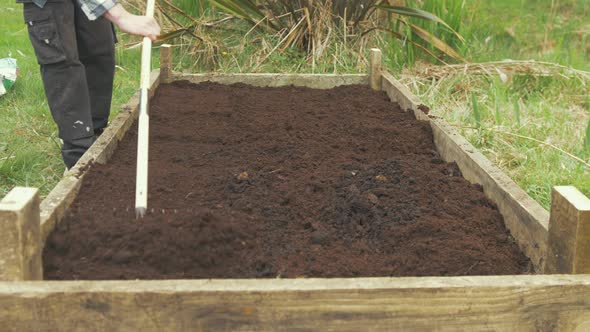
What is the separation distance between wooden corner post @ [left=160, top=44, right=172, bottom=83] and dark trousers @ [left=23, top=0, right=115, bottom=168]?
0.71 m

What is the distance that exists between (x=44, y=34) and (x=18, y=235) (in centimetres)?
175

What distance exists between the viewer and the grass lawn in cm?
331

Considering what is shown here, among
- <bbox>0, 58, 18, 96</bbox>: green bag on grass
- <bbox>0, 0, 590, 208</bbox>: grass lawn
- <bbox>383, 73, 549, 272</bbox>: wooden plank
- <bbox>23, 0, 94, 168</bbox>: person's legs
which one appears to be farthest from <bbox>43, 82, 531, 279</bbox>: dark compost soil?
<bbox>0, 58, 18, 96</bbox>: green bag on grass

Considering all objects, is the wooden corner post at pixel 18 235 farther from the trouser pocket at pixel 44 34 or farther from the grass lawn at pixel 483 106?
the grass lawn at pixel 483 106

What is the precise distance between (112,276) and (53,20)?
1.73m

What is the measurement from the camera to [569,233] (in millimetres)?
1491

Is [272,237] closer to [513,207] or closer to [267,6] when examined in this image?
[513,207]

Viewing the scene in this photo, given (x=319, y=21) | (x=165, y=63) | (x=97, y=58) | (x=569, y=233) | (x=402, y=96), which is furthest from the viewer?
(x=319, y=21)

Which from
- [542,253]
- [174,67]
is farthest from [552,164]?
[174,67]

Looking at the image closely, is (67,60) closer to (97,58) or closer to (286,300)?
(97,58)

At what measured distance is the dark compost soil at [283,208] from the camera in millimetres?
1649

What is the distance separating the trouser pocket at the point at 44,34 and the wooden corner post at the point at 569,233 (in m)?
2.20

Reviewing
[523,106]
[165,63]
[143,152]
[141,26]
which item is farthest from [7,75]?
[523,106]

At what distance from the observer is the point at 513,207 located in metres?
2.02
